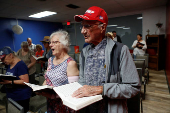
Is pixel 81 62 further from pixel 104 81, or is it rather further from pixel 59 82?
pixel 59 82

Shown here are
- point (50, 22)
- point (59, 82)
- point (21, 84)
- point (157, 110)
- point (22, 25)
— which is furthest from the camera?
point (50, 22)

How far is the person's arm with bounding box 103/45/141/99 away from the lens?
2.72ft

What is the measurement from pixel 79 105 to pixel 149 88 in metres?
3.74

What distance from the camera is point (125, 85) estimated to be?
32.9 inches

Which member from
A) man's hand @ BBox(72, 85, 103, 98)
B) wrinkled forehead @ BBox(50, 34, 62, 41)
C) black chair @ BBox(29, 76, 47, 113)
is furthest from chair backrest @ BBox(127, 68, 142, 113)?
black chair @ BBox(29, 76, 47, 113)

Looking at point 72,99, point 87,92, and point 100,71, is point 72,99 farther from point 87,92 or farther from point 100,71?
point 100,71

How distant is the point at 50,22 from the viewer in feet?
32.1

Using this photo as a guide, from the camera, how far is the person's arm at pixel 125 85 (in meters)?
0.83

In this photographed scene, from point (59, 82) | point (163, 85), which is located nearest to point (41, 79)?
point (59, 82)

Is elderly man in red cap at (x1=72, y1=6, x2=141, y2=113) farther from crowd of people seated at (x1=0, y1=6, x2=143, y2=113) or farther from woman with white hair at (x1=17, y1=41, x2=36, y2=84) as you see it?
woman with white hair at (x1=17, y1=41, x2=36, y2=84)

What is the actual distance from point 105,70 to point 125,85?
17cm

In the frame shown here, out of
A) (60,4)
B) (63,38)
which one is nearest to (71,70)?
(63,38)

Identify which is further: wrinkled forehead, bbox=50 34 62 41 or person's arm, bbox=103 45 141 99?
wrinkled forehead, bbox=50 34 62 41

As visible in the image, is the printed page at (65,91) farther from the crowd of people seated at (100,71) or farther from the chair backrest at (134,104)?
the chair backrest at (134,104)
